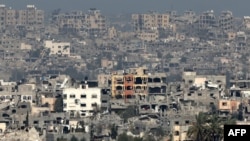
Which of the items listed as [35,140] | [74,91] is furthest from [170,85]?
[35,140]

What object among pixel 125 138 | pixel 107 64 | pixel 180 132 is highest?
pixel 107 64

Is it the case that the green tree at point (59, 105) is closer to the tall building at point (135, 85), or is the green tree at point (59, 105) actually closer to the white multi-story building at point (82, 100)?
the white multi-story building at point (82, 100)

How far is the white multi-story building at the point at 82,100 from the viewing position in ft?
292

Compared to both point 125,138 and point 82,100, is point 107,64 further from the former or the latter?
point 125,138

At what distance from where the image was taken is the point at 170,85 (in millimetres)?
108688

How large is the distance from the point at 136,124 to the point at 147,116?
17.4ft

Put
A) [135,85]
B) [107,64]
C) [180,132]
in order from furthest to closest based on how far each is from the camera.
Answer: [107,64] < [135,85] < [180,132]

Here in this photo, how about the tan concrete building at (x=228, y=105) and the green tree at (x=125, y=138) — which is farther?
the tan concrete building at (x=228, y=105)

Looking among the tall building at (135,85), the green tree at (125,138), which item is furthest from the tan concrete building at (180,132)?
the tall building at (135,85)

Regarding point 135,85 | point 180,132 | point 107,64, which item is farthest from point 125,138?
point 107,64

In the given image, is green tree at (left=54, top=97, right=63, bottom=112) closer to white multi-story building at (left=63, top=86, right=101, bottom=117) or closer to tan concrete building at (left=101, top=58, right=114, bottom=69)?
white multi-story building at (left=63, top=86, right=101, bottom=117)

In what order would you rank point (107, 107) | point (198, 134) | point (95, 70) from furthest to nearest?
point (95, 70)
point (107, 107)
point (198, 134)

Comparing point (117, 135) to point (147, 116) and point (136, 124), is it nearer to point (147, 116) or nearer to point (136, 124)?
point (136, 124)

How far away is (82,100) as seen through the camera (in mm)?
90500
